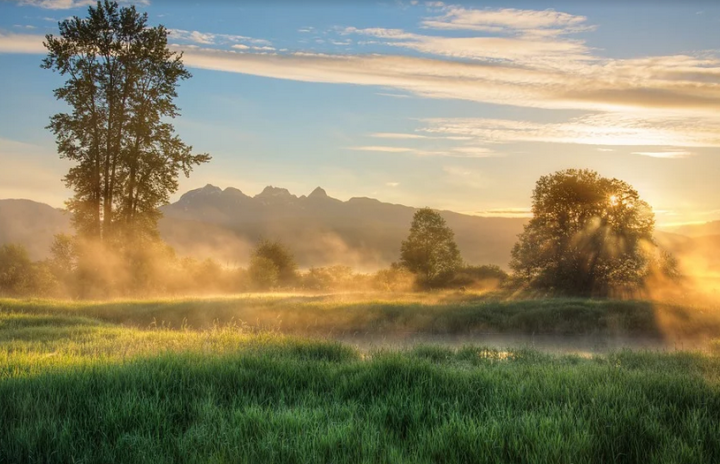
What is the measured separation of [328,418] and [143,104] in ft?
89.9

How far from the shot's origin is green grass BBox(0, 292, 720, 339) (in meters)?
18.2

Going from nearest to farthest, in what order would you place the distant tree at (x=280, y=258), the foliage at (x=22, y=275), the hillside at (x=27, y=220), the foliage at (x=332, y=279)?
the foliage at (x=22, y=275) < the foliage at (x=332, y=279) < the distant tree at (x=280, y=258) < the hillside at (x=27, y=220)

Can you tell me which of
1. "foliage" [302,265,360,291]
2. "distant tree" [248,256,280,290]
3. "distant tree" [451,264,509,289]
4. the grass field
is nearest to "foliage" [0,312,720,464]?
the grass field

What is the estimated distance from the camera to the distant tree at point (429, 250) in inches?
1922

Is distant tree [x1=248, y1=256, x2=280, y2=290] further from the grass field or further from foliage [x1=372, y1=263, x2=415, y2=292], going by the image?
the grass field

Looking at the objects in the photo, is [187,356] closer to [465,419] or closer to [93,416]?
[93,416]

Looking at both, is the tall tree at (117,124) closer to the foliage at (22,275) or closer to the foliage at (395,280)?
the foliage at (22,275)

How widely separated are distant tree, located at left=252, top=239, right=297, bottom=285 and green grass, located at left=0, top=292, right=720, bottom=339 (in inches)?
1507

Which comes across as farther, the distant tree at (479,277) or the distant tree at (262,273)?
the distant tree at (262,273)

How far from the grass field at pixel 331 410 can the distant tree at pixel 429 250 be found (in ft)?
131

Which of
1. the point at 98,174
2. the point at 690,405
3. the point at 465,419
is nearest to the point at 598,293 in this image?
the point at 690,405

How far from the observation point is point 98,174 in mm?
26922

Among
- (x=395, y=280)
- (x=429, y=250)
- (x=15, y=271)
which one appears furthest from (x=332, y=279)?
(x=15, y=271)

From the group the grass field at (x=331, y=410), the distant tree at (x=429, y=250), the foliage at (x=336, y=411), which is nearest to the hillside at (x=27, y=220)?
the distant tree at (x=429, y=250)
